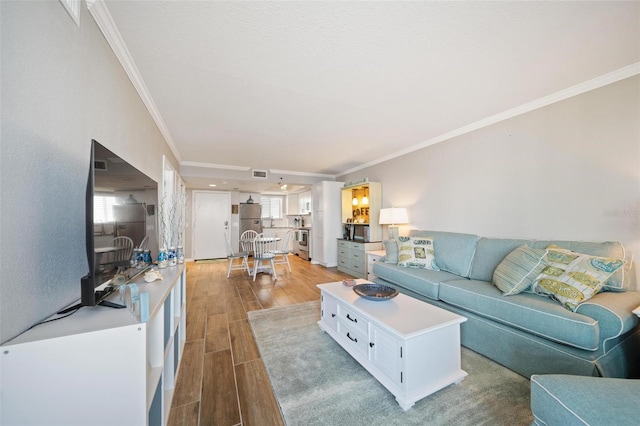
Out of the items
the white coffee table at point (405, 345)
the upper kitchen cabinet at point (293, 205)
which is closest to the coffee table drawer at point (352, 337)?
the white coffee table at point (405, 345)

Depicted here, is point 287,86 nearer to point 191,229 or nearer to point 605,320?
point 605,320

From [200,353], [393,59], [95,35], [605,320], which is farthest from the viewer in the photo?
[200,353]

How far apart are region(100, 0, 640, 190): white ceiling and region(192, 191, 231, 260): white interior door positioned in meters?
4.02

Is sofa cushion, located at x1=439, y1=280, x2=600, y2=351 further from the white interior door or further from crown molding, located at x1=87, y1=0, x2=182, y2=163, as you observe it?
the white interior door

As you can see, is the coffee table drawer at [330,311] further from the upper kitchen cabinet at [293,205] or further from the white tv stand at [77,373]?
the upper kitchen cabinet at [293,205]

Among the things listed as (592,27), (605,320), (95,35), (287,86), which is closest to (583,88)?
(592,27)

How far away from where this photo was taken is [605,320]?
4.71 feet

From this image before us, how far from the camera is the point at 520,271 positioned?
1.96 meters

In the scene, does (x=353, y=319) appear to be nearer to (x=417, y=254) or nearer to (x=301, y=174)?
(x=417, y=254)

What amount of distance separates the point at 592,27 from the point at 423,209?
2526 mm

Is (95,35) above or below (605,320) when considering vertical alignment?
above

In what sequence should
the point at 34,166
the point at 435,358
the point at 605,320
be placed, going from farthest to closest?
1. the point at 435,358
2. the point at 605,320
3. the point at 34,166

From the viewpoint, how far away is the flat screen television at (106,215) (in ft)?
3.12

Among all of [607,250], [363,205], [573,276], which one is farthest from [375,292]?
[363,205]
